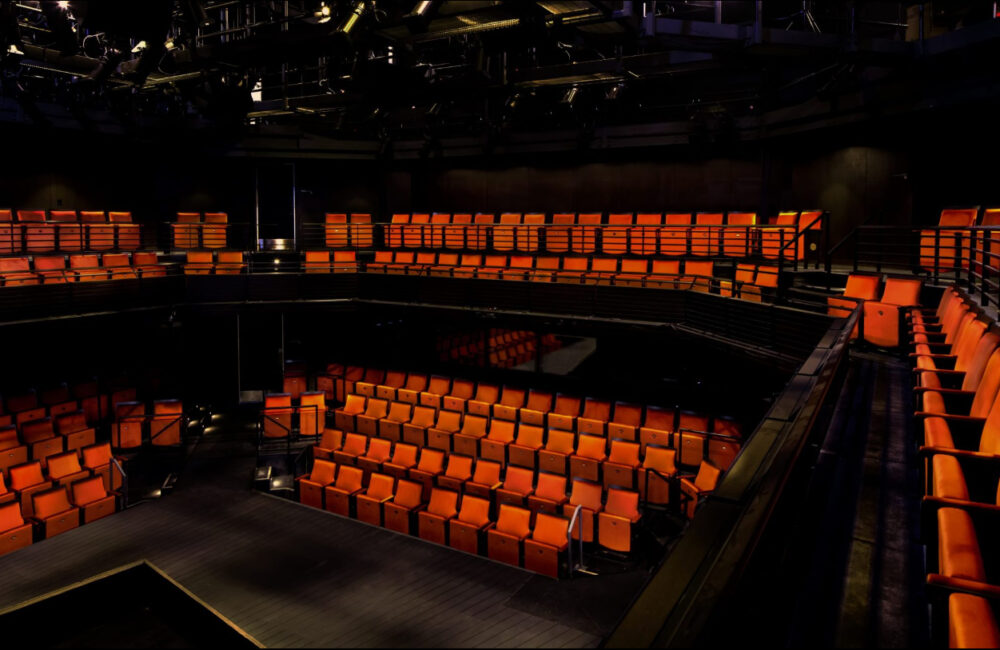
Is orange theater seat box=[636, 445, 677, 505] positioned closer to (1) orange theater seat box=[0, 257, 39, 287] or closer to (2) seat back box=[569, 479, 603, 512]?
(2) seat back box=[569, 479, 603, 512]

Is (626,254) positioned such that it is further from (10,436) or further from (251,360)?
(10,436)

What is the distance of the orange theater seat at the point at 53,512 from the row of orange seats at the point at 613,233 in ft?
25.7

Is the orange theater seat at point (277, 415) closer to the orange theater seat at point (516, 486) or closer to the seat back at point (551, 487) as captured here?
the orange theater seat at point (516, 486)

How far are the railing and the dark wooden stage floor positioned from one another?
3.93m

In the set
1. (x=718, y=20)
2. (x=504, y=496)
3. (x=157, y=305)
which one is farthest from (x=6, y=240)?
(x=718, y=20)

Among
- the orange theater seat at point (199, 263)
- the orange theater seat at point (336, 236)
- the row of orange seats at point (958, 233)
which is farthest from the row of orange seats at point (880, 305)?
the orange theater seat at point (336, 236)

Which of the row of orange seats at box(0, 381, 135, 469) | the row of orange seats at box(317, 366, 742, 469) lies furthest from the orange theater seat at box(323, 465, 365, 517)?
the row of orange seats at box(0, 381, 135, 469)

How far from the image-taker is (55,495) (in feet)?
26.5

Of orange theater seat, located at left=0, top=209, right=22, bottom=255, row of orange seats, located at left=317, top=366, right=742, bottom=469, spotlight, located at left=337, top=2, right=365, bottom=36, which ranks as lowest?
row of orange seats, located at left=317, top=366, right=742, bottom=469

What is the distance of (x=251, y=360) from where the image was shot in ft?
49.1

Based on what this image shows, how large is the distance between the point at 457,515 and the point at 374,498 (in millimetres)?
1280

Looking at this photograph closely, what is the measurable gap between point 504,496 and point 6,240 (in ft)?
32.6

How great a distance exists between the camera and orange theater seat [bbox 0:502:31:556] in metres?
7.38

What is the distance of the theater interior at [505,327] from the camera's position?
8.63 ft
